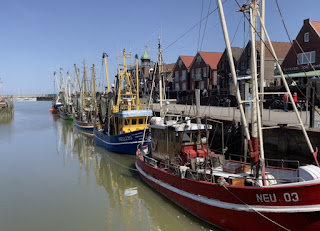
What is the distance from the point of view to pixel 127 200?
1505 centimetres

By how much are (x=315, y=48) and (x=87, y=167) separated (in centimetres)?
2903

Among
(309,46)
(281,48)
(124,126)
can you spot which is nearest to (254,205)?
(124,126)

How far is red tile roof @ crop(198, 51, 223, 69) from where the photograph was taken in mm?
54500

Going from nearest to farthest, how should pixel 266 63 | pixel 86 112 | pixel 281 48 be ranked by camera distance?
pixel 266 63, pixel 86 112, pixel 281 48

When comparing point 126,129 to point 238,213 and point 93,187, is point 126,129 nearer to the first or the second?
point 93,187

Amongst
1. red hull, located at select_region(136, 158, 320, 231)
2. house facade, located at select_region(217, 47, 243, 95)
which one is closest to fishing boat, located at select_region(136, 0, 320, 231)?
red hull, located at select_region(136, 158, 320, 231)

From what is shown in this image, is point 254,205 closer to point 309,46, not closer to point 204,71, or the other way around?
point 309,46

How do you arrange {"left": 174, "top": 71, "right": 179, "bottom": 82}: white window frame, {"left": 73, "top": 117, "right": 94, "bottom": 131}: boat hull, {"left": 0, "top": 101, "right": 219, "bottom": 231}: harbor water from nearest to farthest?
{"left": 0, "top": 101, "right": 219, "bottom": 231}: harbor water → {"left": 73, "top": 117, "right": 94, "bottom": 131}: boat hull → {"left": 174, "top": 71, "right": 179, "bottom": 82}: white window frame

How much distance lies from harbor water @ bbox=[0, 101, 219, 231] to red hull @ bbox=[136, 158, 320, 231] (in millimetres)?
868

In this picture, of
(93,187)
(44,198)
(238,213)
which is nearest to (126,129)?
(93,187)

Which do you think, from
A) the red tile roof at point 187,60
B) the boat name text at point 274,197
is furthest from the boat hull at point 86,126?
the boat name text at point 274,197

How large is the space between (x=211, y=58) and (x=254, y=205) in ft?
163

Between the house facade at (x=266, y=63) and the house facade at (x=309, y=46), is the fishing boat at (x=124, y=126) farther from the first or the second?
the house facade at (x=266, y=63)

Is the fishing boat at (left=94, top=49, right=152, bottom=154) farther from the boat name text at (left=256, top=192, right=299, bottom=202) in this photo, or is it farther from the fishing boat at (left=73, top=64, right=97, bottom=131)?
the boat name text at (left=256, top=192, right=299, bottom=202)
